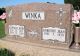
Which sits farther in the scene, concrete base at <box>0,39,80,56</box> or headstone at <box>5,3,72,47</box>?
headstone at <box>5,3,72,47</box>

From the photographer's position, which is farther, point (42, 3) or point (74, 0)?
point (74, 0)

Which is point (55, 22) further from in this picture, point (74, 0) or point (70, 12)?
point (74, 0)

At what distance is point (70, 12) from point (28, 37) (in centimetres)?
184

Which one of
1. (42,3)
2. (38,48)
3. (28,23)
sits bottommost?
(38,48)

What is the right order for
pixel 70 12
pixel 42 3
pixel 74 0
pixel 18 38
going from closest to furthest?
pixel 70 12 < pixel 42 3 < pixel 18 38 < pixel 74 0

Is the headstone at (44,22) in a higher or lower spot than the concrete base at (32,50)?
higher

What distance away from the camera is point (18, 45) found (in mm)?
9852

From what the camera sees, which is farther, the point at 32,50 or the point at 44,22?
the point at 44,22

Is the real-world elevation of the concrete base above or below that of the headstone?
below

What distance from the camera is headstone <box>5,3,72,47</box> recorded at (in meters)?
9.08

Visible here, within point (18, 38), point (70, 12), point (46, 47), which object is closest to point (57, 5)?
point (70, 12)

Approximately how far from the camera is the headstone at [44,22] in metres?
9.08

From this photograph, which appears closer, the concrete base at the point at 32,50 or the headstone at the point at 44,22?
the concrete base at the point at 32,50

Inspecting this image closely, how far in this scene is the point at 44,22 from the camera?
31.2 feet
